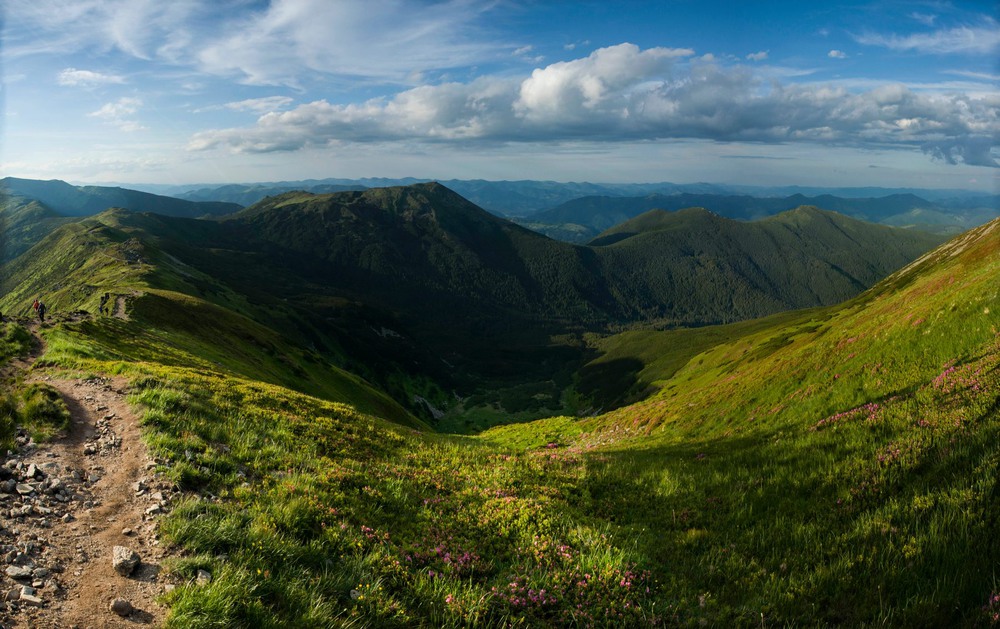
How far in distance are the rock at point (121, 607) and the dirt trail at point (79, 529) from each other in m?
0.04

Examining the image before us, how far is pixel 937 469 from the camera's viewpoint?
8.29 metres

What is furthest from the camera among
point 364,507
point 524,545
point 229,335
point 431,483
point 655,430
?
point 229,335

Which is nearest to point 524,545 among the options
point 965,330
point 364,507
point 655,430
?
point 364,507

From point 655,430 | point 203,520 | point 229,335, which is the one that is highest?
point 203,520

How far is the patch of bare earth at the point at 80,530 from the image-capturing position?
5.47 meters

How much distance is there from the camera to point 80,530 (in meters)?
7.27

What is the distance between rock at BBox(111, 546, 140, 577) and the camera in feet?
20.5

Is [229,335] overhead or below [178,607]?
below

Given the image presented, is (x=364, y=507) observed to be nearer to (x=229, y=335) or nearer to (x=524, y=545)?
(x=524, y=545)

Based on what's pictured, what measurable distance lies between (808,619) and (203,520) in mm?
9180

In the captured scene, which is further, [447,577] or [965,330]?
[965,330]

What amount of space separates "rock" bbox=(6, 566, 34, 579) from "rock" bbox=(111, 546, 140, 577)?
862 mm

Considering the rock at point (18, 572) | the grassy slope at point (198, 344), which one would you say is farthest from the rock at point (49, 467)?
the grassy slope at point (198, 344)

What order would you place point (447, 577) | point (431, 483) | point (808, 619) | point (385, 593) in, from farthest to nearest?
point (431, 483) → point (447, 577) → point (385, 593) → point (808, 619)
